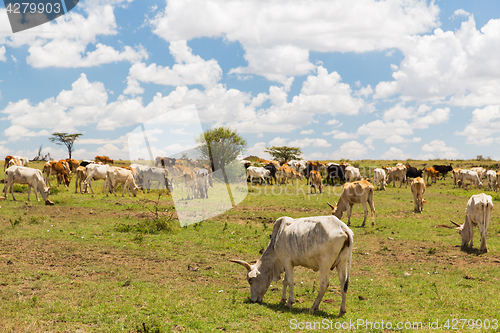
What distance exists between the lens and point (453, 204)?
23719 mm

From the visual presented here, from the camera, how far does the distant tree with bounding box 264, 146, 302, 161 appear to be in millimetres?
69062

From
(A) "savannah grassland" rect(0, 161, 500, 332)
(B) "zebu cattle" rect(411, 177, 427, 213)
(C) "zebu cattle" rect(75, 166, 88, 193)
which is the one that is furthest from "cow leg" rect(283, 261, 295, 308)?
(C) "zebu cattle" rect(75, 166, 88, 193)

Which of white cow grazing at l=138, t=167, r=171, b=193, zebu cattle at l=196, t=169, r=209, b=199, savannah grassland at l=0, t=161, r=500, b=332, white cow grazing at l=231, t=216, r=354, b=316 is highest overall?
white cow grazing at l=138, t=167, r=171, b=193

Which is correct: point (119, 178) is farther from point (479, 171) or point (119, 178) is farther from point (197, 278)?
point (479, 171)

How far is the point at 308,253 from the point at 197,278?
136 inches

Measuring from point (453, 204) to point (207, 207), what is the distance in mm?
16402

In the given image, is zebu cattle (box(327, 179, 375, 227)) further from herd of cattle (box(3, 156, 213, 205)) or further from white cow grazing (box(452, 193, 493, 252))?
herd of cattle (box(3, 156, 213, 205))

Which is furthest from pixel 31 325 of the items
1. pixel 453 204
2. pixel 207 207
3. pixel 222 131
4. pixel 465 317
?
pixel 222 131

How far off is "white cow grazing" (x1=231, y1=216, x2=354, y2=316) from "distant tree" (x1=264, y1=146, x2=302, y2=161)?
2419 inches

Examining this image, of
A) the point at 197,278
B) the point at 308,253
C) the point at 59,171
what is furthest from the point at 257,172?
the point at 308,253

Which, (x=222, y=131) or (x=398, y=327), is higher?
(x=222, y=131)

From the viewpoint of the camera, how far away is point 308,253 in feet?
23.1

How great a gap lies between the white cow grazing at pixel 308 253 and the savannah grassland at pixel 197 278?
0.50 meters

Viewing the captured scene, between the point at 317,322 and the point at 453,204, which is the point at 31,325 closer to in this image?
the point at 317,322
